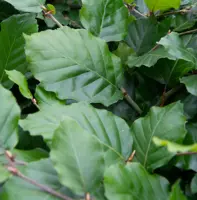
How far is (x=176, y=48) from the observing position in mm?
619

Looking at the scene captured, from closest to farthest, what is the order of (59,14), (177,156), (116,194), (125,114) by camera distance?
(116,194) → (177,156) → (125,114) → (59,14)

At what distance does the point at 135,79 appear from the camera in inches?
29.7

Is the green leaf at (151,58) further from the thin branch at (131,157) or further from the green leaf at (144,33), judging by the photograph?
the thin branch at (131,157)

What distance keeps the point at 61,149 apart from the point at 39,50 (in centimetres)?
23

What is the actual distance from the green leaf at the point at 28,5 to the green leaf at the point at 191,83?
0.35 m

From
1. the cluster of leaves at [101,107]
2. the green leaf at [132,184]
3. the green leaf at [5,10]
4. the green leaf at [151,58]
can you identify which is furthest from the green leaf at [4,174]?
the green leaf at [5,10]

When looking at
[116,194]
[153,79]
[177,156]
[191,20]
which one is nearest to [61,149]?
[116,194]

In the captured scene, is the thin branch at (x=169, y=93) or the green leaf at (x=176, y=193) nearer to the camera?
the green leaf at (x=176, y=193)

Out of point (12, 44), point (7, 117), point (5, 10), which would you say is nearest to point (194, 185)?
point (7, 117)

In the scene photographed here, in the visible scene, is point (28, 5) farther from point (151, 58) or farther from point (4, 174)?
point (4, 174)

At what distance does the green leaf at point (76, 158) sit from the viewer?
0.44 metres

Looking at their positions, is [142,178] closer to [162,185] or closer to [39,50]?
[162,185]

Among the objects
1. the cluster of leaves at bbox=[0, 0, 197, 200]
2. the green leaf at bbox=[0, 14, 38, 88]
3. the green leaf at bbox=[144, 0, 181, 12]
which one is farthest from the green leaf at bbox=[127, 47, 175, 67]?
the green leaf at bbox=[0, 14, 38, 88]

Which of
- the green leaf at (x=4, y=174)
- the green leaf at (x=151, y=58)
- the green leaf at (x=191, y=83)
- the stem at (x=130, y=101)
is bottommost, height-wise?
the stem at (x=130, y=101)
